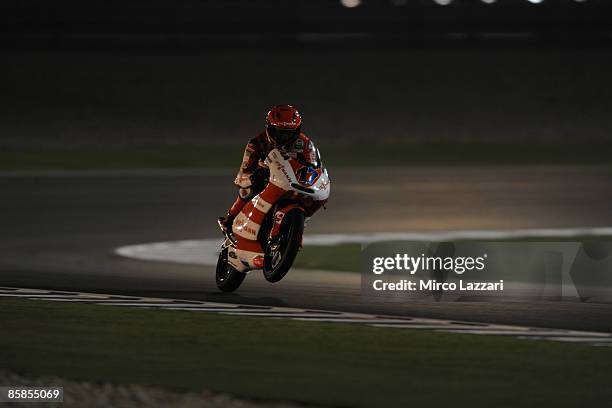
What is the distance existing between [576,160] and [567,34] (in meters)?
10.8

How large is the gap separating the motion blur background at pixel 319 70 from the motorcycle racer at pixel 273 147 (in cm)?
2326

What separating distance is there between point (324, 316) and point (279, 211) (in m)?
0.99

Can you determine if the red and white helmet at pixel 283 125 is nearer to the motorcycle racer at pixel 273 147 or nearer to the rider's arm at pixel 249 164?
the motorcycle racer at pixel 273 147

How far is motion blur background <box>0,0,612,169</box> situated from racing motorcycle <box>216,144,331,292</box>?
23.3m

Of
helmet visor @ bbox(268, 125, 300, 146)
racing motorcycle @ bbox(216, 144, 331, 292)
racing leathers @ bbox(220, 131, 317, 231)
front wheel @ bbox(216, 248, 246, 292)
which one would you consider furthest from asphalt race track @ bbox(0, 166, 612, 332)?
helmet visor @ bbox(268, 125, 300, 146)

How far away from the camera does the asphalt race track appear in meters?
13.0

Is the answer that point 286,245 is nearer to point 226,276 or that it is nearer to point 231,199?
point 226,276

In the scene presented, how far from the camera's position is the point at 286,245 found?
39.9ft

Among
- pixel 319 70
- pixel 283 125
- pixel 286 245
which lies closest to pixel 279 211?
pixel 286 245

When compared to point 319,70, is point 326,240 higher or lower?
lower

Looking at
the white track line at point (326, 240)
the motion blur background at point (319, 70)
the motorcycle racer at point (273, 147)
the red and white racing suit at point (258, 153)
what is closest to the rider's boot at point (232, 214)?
the motorcycle racer at point (273, 147)

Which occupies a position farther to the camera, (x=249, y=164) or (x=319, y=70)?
(x=319, y=70)

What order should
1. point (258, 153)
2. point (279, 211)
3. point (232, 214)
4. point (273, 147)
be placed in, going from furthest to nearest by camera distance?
point (232, 214) → point (258, 153) → point (273, 147) → point (279, 211)

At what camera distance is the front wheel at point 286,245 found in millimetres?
12086
